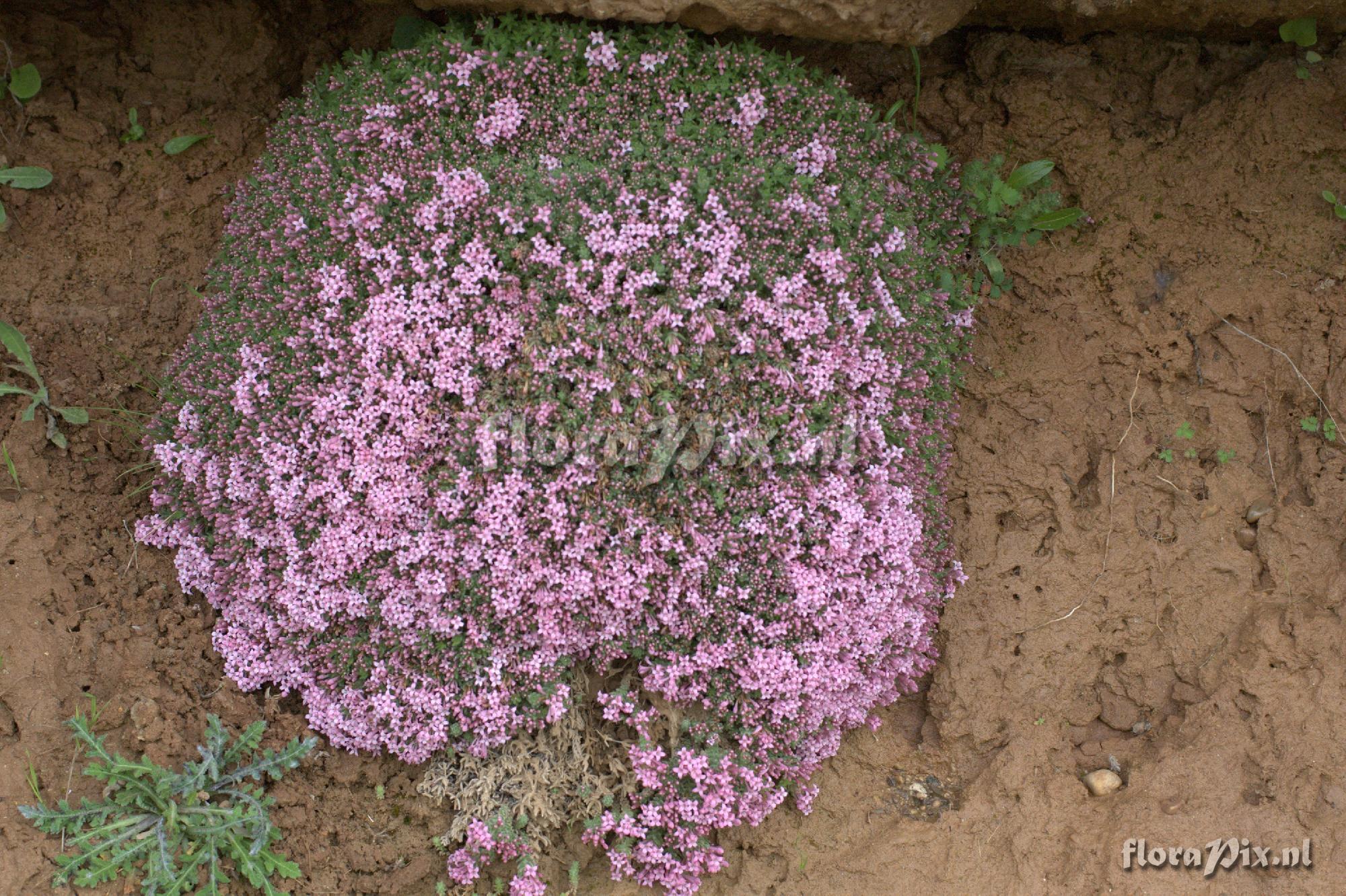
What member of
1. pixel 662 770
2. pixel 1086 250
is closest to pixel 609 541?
pixel 662 770

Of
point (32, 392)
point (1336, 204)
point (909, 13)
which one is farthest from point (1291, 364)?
point (32, 392)

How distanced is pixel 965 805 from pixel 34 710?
12.7 feet

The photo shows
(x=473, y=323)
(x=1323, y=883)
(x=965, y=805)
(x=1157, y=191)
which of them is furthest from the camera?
(x=1157, y=191)

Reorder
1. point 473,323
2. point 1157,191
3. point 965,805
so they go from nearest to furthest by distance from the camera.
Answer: point 473,323, point 965,805, point 1157,191

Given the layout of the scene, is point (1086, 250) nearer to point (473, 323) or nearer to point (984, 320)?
point (984, 320)

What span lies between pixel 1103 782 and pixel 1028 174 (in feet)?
9.10

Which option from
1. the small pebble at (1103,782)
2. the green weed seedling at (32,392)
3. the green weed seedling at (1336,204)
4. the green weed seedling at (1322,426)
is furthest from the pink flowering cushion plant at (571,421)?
the green weed seedling at (1336,204)

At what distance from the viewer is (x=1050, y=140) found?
486 cm

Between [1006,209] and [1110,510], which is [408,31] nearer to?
[1006,209]

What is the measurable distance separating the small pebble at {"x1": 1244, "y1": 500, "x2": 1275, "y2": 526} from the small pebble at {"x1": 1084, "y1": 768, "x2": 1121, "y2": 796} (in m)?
1.33

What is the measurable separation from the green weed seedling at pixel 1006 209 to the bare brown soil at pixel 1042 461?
178 mm

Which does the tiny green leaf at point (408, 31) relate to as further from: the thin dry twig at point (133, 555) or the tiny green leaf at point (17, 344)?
the thin dry twig at point (133, 555)

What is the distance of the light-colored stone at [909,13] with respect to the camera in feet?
13.2

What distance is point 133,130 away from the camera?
185 inches
